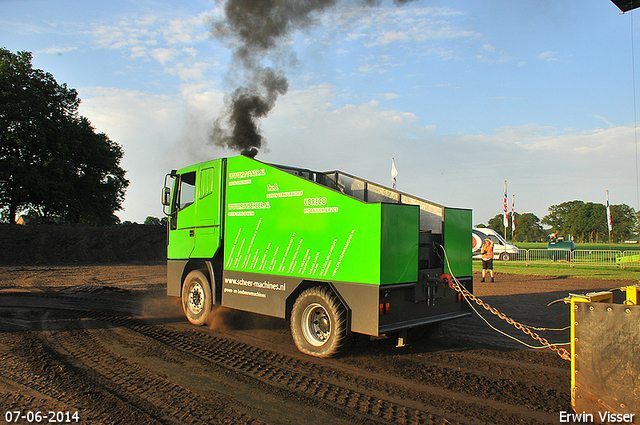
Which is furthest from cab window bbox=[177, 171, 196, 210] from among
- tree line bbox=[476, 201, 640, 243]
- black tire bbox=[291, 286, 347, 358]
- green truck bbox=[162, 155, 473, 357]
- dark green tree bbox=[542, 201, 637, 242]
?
dark green tree bbox=[542, 201, 637, 242]

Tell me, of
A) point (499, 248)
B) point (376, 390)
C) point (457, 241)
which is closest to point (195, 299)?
point (376, 390)

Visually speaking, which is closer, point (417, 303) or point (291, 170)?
point (417, 303)

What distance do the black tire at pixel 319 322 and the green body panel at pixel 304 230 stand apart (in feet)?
0.98

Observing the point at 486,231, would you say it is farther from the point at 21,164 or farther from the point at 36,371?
the point at 21,164

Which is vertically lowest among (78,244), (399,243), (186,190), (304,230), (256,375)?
(256,375)

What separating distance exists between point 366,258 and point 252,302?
2488mm

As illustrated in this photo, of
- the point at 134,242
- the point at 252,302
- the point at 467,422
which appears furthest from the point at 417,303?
the point at 134,242

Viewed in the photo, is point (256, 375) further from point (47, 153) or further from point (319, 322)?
point (47, 153)

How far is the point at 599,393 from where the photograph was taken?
135 inches

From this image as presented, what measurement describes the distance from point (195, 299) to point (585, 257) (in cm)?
2432

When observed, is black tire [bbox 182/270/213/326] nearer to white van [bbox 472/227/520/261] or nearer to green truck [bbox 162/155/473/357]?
green truck [bbox 162/155/473/357]

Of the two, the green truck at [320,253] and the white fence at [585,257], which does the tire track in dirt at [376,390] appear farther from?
the white fence at [585,257]

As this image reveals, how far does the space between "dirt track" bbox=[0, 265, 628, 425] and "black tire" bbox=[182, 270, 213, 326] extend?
26 cm

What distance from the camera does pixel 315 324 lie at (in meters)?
5.89
